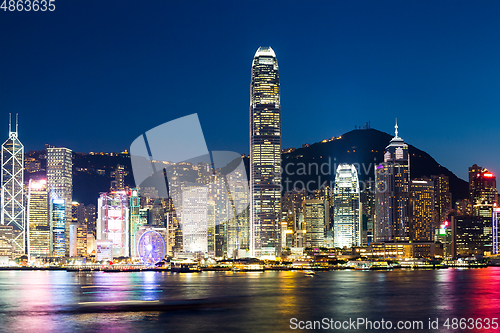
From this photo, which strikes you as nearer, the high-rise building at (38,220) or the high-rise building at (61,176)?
the high-rise building at (38,220)

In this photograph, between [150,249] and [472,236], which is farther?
[472,236]

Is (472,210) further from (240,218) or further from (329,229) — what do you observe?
(240,218)

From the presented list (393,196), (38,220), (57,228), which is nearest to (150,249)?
(57,228)

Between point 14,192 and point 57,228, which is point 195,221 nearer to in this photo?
point 57,228

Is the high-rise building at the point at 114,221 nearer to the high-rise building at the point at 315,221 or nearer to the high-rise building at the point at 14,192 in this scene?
the high-rise building at the point at 14,192

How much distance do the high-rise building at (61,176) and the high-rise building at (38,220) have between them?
5.40 m

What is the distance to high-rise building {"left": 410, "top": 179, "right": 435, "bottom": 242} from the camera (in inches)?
7111

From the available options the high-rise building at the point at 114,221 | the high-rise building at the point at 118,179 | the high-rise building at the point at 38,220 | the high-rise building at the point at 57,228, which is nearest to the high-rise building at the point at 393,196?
the high-rise building at the point at 114,221

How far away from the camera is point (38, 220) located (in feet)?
553

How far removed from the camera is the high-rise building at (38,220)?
166 meters

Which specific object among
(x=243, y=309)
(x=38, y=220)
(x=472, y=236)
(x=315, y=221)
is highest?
(x=38, y=220)

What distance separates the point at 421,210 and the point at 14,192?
355 feet

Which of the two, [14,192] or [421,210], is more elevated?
[14,192]

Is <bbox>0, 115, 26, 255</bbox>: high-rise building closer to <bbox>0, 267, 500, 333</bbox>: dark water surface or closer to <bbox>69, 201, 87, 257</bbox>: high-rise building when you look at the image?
<bbox>69, 201, 87, 257</bbox>: high-rise building
